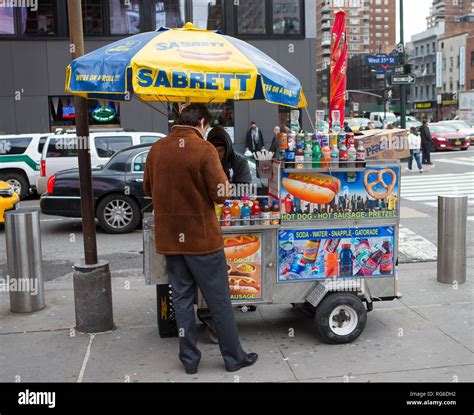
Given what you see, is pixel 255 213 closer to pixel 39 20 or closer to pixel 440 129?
pixel 39 20

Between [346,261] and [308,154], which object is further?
[346,261]

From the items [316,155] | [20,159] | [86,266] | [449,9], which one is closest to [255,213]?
[316,155]

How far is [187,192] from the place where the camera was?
4.34 metres

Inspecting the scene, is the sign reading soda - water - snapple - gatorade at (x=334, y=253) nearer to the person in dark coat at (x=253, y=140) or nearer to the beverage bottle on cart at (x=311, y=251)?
the beverage bottle on cart at (x=311, y=251)

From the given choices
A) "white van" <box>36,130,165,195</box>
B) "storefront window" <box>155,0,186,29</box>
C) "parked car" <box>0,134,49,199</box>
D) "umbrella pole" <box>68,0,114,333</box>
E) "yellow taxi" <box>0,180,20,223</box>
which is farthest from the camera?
"storefront window" <box>155,0,186,29</box>

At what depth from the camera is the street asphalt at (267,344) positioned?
14.8 feet

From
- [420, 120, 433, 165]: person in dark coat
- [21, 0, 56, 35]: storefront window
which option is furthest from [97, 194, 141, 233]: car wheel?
[21, 0, 56, 35]: storefront window

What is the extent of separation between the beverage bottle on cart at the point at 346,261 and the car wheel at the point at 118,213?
6.28 meters

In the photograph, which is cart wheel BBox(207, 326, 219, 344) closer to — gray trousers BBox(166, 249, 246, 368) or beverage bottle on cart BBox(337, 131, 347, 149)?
gray trousers BBox(166, 249, 246, 368)

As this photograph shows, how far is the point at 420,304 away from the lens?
6.21 m

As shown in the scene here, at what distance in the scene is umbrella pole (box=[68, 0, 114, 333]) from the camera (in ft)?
17.6

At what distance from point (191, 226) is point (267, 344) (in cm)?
143
